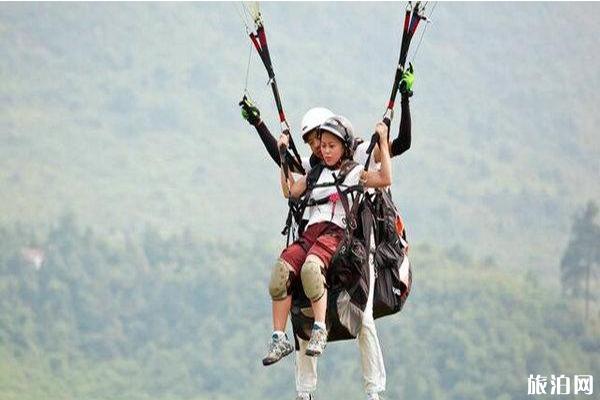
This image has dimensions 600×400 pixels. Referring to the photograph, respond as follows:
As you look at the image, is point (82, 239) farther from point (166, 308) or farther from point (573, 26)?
point (573, 26)

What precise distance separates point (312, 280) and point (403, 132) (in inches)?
53.6

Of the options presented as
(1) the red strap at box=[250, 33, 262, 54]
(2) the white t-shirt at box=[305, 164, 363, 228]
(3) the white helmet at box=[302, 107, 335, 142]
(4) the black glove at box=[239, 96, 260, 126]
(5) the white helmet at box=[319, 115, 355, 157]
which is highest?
(1) the red strap at box=[250, 33, 262, 54]

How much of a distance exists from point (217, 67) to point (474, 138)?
22.8 meters

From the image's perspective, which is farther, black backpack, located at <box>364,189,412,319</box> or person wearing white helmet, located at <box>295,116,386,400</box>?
black backpack, located at <box>364,189,412,319</box>

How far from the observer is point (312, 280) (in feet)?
51.9

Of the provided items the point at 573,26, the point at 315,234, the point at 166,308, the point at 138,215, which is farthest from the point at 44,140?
the point at 315,234

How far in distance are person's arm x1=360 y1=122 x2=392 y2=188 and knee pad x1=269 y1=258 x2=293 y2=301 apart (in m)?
0.86

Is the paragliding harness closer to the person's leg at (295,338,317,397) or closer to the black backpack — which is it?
the person's leg at (295,338,317,397)

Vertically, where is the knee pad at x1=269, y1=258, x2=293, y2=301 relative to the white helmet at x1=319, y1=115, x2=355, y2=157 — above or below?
below

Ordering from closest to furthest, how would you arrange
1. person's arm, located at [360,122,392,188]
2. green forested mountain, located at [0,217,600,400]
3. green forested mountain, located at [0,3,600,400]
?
person's arm, located at [360,122,392,188] → green forested mountain, located at [0,217,600,400] → green forested mountain, located at [0,3,600,400]

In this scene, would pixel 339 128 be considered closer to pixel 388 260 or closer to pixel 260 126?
pixel 260 126

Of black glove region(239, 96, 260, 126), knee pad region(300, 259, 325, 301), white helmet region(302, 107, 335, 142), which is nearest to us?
knee pad region(300, 259, 325, 301)

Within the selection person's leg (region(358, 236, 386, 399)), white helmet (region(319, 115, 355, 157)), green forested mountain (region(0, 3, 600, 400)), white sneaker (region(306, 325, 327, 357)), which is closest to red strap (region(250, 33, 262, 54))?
white helmet (region(319, 115, 355, 157))

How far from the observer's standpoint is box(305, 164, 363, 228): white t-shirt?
53.4 feet
